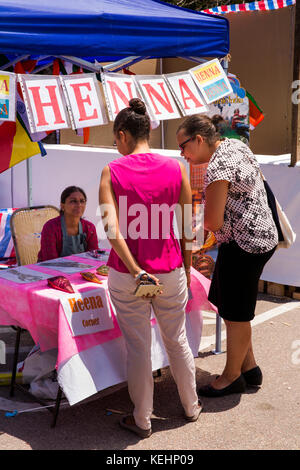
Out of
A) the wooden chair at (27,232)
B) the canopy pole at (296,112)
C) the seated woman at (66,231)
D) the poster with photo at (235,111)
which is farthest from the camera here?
the poster with photo at (235,111)

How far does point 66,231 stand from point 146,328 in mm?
1606

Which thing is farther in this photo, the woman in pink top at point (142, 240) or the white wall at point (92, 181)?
the white wall at point (92, 181)

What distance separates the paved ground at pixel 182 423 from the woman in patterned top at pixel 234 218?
1.06 ft

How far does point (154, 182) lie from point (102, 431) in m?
1.44

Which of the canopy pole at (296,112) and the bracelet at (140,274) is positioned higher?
the canopy pole at (296,112)

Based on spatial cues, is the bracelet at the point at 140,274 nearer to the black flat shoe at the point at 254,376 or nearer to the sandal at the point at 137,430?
the sandal at the point at 137,430

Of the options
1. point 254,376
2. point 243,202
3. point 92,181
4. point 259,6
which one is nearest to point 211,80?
point 243,202

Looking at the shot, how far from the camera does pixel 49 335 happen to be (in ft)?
11.0

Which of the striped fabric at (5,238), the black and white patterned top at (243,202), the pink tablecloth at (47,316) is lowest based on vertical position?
the striped fabric at (5,238)

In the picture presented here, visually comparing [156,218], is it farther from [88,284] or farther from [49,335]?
[49,335]

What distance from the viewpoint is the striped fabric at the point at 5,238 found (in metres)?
6.71

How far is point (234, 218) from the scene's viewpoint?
11.0 ft

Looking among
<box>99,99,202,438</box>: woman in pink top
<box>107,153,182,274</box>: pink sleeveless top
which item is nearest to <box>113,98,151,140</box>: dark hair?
<box>99,99,202,438</box>: woman in pink top

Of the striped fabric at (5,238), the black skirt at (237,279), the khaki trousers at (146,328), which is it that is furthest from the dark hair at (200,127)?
the striped fabric at (5,238)
